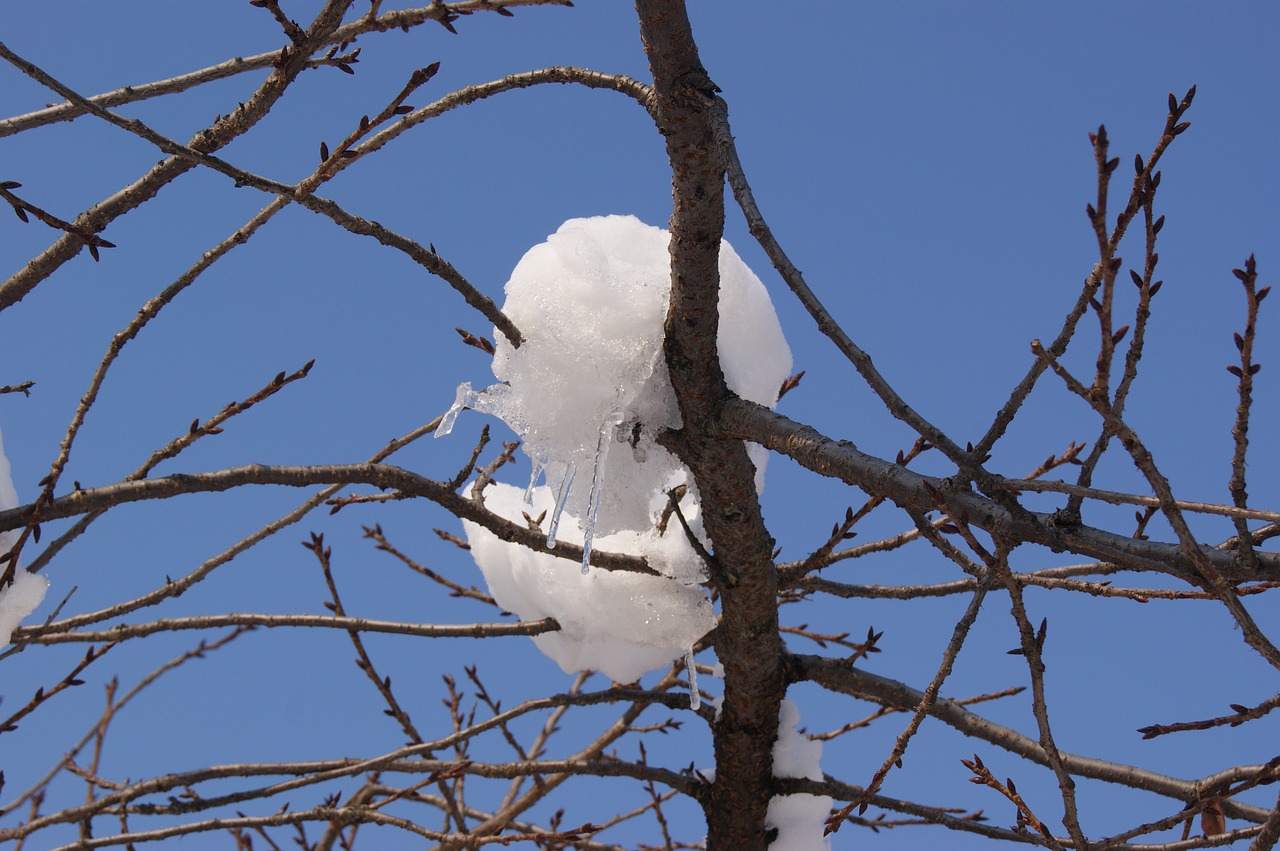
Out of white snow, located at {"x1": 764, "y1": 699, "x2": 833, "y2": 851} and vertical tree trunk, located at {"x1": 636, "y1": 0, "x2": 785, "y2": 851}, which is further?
white snow, located at {"x1": 764, "y1": 699, "x2": 833, "y2": 851}

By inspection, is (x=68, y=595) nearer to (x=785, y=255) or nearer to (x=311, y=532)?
(x=311, y=532)

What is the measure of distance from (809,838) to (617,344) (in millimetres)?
1528

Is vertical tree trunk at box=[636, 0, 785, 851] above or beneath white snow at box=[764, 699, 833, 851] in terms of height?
above

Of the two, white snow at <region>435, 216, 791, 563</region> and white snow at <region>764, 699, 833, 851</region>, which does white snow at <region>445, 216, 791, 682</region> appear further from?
white snow at <region>764, 699, 833, 851</region>

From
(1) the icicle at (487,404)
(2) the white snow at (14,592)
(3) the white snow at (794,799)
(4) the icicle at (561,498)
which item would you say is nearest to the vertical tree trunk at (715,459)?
(3) the white snow at (794,799)

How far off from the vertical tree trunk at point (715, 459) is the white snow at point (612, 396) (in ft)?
0.30

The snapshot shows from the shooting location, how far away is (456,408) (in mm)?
2049

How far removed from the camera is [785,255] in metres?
1.50

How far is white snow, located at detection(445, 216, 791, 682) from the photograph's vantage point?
2.01 meters

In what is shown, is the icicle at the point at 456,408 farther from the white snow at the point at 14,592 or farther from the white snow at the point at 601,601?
the white snow at the point at 14,592

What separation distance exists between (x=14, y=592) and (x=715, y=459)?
1443mm

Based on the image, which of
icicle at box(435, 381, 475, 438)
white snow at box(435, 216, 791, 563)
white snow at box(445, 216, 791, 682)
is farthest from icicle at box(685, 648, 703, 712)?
icicle at box(435, 381, 475, 438)

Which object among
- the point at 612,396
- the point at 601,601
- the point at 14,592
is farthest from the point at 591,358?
the point at 14,592

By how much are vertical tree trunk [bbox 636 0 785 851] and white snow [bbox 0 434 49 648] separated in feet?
4.42
